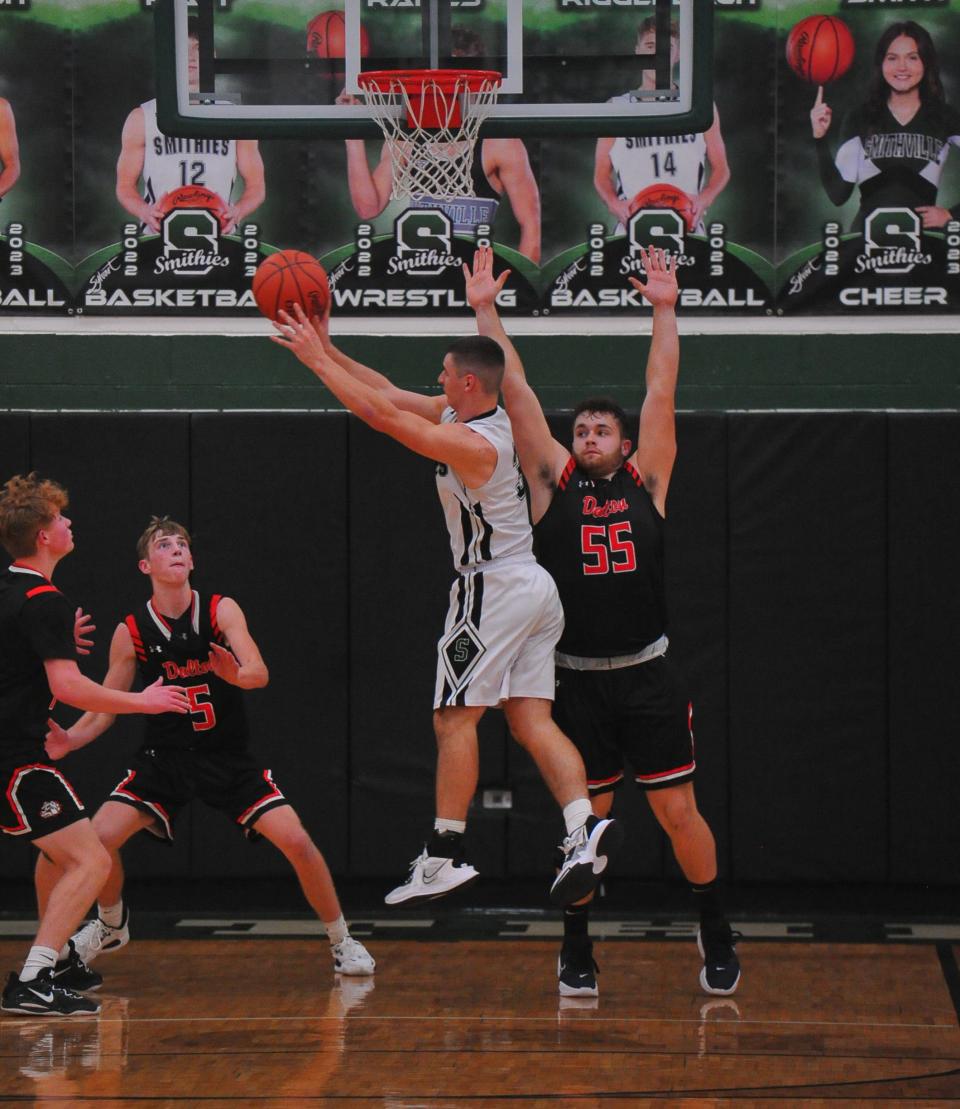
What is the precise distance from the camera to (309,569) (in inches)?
335

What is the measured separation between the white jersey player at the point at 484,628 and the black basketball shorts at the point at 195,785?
97 centimetres

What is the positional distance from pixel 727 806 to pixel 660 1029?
2.48 metres

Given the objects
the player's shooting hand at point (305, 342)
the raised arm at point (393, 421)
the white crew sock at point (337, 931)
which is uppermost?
the player's shooting hand at point (305, 342)

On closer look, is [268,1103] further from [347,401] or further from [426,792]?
[426,792]

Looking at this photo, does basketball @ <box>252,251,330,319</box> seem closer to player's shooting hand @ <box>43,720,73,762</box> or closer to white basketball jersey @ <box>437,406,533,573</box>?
white basketball jersey @ <box>437,406,533,573</box>

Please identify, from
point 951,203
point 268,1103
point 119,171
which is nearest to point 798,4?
point 951,203

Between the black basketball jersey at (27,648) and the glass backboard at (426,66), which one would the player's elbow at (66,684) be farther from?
the glass backboard at (426,66)

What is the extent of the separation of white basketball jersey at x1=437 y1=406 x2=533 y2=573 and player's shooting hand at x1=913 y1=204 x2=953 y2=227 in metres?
3.70

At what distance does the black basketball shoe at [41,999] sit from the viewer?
607 centimetres

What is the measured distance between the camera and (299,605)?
849 cm

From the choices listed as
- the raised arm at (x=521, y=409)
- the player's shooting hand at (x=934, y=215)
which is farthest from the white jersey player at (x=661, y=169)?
→ the raised arm at (x=521, y=409)

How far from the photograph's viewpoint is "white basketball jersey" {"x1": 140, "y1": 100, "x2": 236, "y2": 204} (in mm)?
9094

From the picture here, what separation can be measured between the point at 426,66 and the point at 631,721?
2594 millimetres

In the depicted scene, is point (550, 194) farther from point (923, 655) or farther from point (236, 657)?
point (236, 657)
